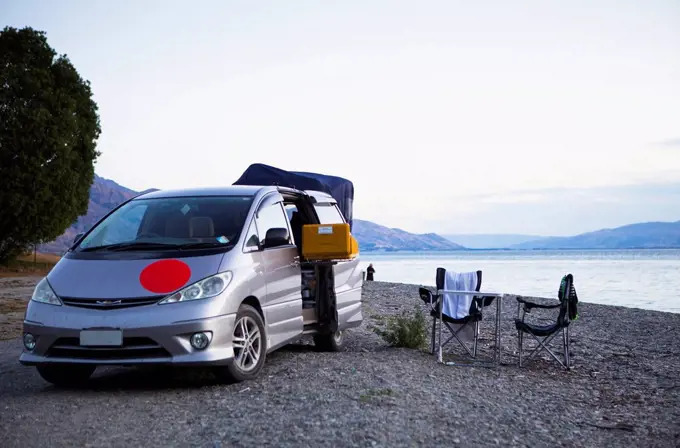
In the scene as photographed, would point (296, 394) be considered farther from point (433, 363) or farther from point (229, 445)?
point (433, 363)

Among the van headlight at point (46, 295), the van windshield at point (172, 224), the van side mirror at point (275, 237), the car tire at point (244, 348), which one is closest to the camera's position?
the van headlight at point (46, 295)

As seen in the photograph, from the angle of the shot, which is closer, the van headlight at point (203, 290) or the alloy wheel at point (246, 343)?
the van headlight at point (203, 290)

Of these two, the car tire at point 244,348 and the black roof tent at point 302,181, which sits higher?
the black roof tent at point 302,181

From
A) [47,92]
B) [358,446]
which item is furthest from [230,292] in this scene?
[47,92]

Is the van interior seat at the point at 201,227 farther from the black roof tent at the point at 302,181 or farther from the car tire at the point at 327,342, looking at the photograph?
the black roof tent at the point at 302,181

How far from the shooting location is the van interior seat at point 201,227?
7.14 metres

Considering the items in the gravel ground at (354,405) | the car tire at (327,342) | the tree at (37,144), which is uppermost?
the tree at (37,144)

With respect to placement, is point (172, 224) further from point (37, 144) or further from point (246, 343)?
point (37, 144)

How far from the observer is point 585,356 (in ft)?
34.4

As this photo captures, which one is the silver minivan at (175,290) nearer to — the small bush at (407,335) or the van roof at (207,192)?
the van roof at (207,192)

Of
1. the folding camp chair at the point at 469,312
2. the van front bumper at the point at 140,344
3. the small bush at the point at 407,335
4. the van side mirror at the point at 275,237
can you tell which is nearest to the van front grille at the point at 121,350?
the van front bumper at the point at 140,344

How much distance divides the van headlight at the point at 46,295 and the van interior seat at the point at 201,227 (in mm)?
1375

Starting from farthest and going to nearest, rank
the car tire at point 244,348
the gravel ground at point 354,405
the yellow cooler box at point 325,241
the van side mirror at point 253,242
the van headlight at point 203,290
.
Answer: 1. the yellow cooler box at point 325,241
2. the van side mirror at point 253,242
3. the car tire at point 244,348
4. the van headlight at point 203,290
5. the gravel ground at point 354,405

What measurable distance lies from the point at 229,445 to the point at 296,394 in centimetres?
152
